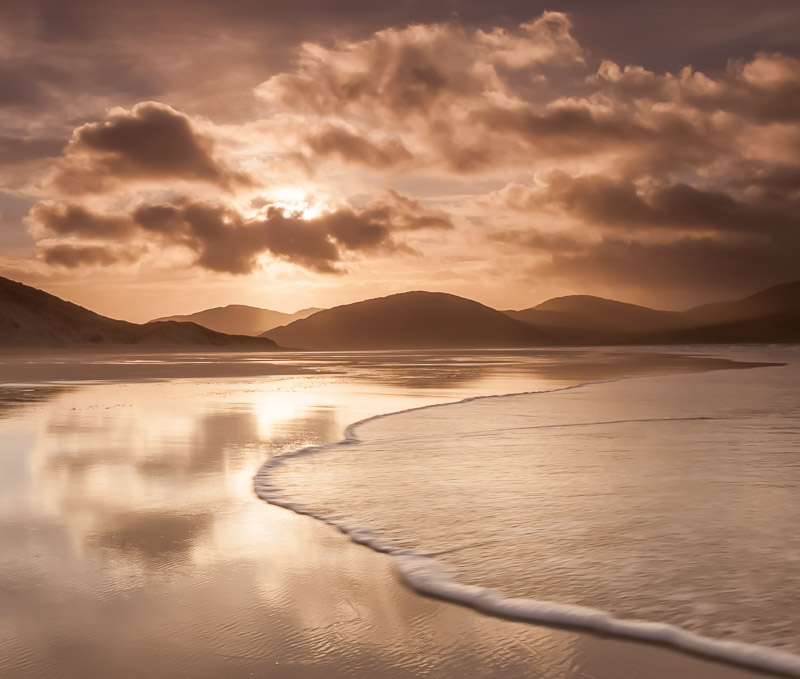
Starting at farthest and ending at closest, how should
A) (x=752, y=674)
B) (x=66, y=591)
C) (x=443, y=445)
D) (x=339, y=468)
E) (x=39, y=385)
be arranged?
(x=39, y=385), (x=443, y=445), (x=339, y=468), (x=66, y=591), (x=752, y=674)

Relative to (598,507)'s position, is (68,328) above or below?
above

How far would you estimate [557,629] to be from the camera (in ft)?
15.1

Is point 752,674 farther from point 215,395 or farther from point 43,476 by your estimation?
point 215,395

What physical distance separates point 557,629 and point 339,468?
5717 millimetres

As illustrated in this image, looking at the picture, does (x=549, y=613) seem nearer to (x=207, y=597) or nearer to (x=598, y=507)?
(x=207, y=597)

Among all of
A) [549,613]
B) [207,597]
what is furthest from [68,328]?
[549,613]

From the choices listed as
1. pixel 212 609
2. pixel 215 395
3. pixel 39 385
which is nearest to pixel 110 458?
pixel 212 609

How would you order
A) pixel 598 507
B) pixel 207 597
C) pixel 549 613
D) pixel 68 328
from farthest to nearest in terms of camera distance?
pixel 68 328, pixel 598 507, pixel 207 597, pixel 549 613

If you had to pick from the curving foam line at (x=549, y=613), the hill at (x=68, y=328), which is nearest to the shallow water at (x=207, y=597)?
the curving foam line at (x=549, y=613)

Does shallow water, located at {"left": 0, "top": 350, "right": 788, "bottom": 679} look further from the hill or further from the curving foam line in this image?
the hill

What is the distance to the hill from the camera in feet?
485

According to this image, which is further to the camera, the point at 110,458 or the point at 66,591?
the point at 110,458

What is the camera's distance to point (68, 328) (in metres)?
158

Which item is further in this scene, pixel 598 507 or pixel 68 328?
pixel 68 328
